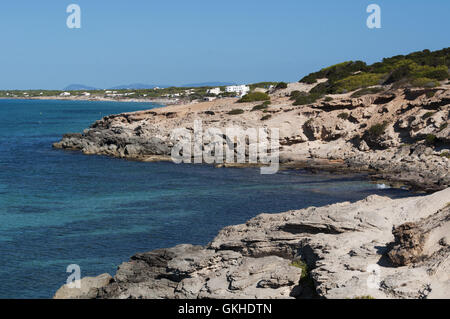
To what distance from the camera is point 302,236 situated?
648 inches

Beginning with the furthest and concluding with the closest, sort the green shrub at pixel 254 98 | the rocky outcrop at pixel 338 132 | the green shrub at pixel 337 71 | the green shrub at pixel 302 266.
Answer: the green shrub at pixel 337 71 → the green shrub at pixel 254 98 → the rocky outcrop at pixel 338 132 → the green shrub at pixel 302 266

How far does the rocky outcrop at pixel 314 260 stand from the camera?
41.9ft

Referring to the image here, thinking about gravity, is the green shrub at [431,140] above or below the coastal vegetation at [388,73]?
below

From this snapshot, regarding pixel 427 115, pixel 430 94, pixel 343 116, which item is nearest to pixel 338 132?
pixel 343 116

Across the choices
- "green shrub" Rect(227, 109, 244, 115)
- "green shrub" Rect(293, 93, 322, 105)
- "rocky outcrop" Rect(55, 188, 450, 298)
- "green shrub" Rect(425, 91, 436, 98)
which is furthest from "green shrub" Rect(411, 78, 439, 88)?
"rocky outcrop" Rect(55, 188, 450, 298)

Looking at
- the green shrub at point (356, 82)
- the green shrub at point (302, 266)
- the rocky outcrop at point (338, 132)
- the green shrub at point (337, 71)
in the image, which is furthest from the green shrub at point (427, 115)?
the green shrub at point (302, 266)

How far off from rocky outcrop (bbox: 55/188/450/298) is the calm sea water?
3.49 metres

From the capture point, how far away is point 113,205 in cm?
3000

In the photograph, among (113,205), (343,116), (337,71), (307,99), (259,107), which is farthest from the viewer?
(337,71)

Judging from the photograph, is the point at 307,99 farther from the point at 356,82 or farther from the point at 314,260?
the point at 314,260

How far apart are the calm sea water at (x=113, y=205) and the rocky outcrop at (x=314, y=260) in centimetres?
349

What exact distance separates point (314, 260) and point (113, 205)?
57.0 ft

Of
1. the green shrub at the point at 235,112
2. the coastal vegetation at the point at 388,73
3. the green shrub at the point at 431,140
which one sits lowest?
the green shrub at the point at 431,140

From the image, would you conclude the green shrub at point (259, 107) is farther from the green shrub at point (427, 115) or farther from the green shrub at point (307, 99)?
the green shrub at point (427, 115)
